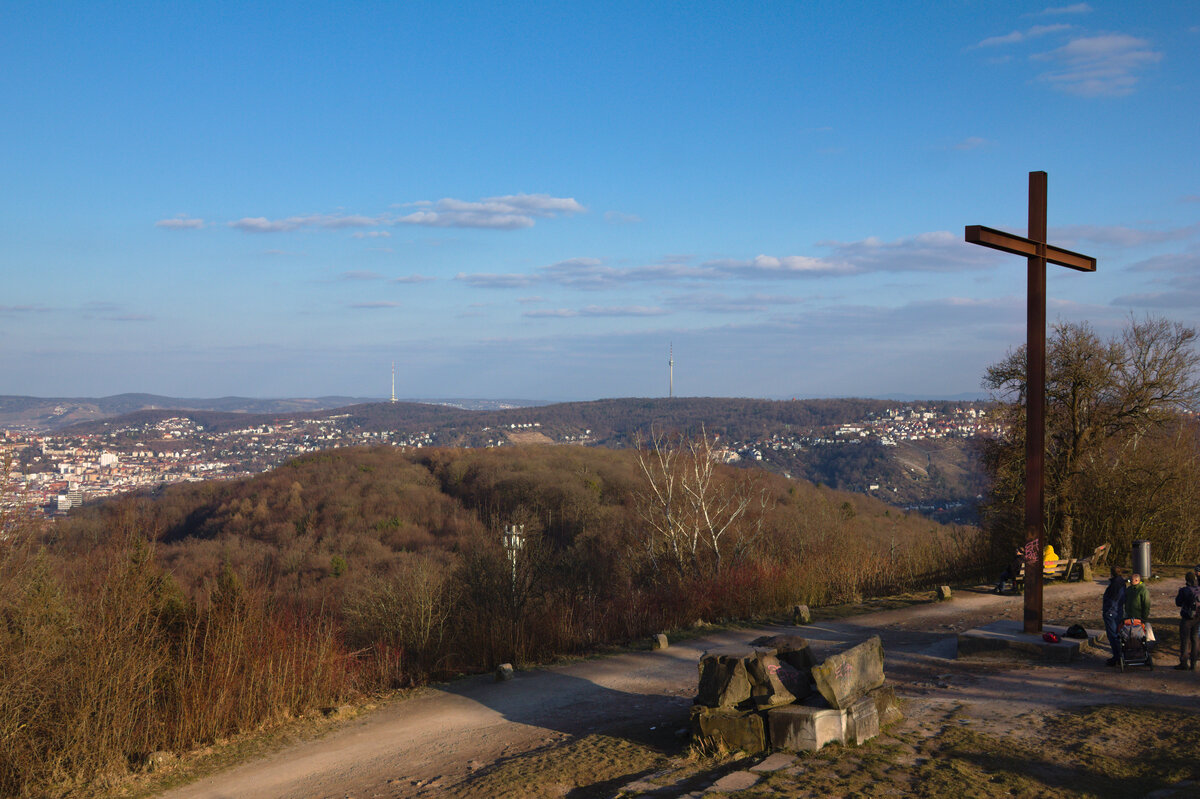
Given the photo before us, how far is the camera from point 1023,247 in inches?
385

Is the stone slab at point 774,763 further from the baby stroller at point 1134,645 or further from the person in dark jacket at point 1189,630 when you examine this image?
the person in dark jacket at point 1189,630

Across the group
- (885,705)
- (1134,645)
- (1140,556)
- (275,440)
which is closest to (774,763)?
(885,705)

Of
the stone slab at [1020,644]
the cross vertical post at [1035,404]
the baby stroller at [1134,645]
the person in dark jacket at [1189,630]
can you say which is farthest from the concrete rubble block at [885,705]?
the person in dark jacket at [1189,630]

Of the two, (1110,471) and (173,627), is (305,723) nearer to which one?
(173,627)

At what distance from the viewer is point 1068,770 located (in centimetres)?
577

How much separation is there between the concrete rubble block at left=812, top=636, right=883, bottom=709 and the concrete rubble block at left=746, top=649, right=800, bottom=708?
0.79ft

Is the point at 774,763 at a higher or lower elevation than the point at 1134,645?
lower

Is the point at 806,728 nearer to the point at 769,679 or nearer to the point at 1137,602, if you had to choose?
the point at 769,679

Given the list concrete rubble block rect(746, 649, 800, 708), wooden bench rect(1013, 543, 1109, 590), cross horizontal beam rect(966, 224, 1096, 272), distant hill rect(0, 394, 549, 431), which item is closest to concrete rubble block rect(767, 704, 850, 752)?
concrete rubble block rect(746, 649, 800, 708)

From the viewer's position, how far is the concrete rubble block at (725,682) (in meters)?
6.81

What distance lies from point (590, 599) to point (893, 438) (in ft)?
233

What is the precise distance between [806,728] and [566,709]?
288cm

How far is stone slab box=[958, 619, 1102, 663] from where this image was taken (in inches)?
356

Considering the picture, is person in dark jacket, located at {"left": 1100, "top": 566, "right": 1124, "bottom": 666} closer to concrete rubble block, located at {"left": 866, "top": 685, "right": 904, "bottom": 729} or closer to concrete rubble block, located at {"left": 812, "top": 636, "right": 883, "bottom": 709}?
concrete rubble block, located at {"left": 866, "top": 685, "right": 904, "bottom": 729}
